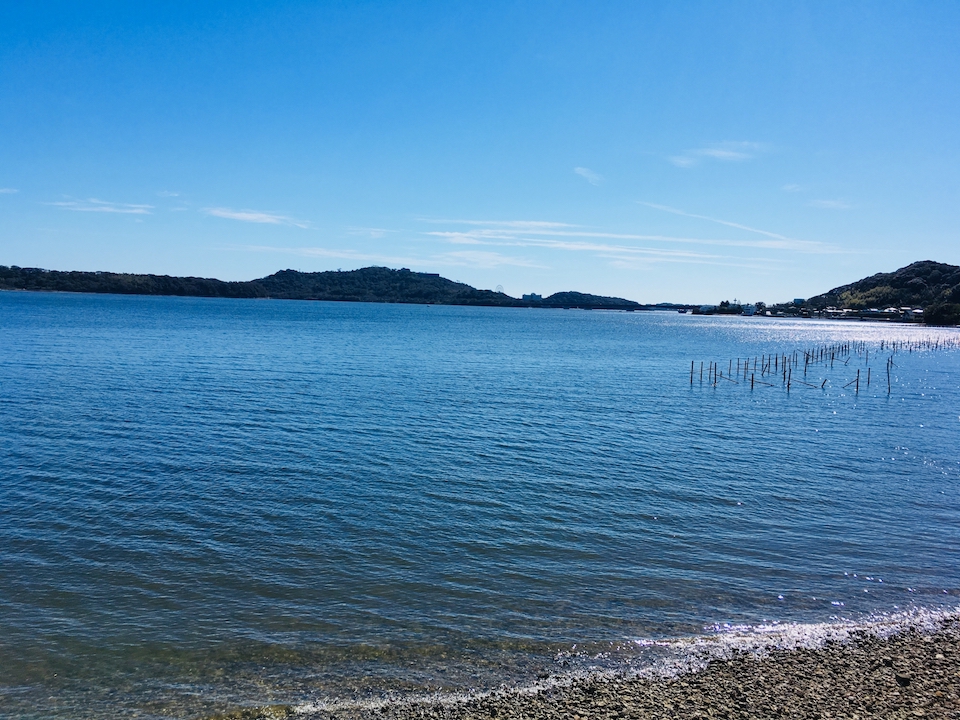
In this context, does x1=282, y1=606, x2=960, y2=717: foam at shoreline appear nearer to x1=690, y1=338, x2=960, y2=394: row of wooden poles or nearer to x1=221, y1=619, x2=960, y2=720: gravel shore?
x1=221, y1=619, x2=960, y2=720: gravel shore

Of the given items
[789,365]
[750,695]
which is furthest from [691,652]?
[789,365]

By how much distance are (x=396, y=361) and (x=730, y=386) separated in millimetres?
34254

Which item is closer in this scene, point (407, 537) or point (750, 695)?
point (750, 695)

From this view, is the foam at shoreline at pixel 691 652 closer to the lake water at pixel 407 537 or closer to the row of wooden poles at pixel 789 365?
the lake water at pixel 407 537

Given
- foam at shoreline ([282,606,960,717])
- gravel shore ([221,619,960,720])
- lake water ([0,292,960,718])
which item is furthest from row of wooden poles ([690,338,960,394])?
gravel shore ([221,619,960,720])

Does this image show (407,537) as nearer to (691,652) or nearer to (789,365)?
(691,652)

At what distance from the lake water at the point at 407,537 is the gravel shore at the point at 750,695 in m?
0.78

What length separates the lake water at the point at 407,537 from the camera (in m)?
12.2

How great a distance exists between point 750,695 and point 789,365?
81.9 metres

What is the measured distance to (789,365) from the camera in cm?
8425

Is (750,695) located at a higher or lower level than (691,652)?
higher

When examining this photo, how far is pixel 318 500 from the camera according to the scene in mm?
21812

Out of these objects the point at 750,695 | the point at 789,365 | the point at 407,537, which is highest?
the point at 789,365

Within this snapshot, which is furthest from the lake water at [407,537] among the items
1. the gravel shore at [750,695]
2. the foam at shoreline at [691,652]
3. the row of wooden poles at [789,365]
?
the row of wooden poles at [789,365]
